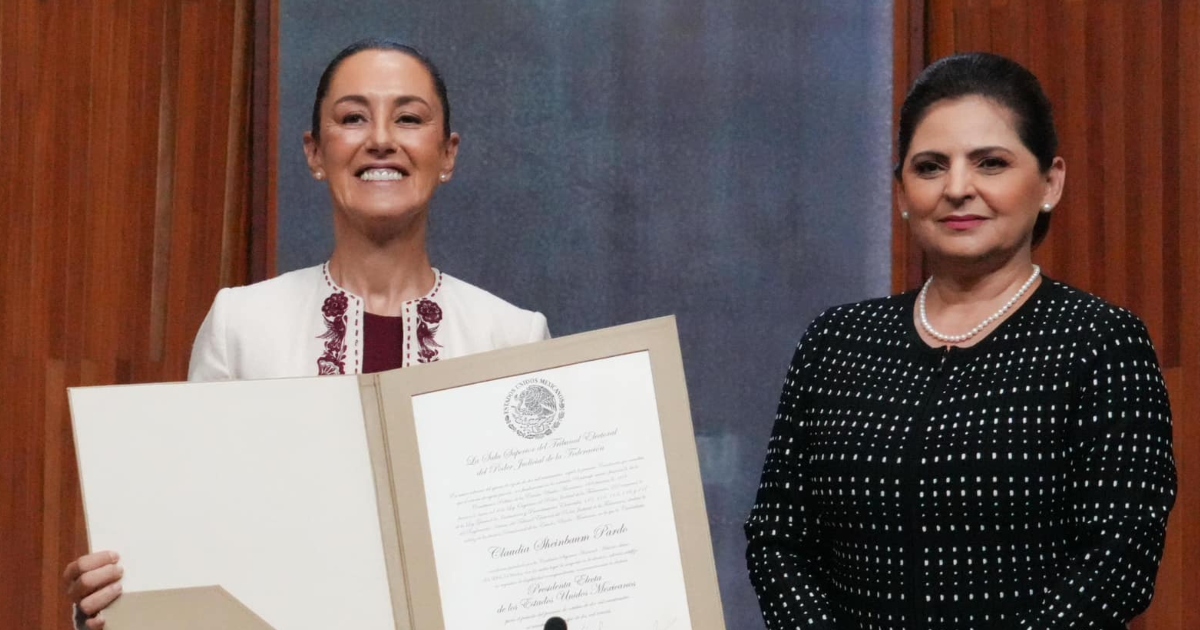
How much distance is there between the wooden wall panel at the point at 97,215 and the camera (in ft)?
8.39

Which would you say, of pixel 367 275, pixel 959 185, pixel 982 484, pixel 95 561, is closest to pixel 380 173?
pixel 367 275

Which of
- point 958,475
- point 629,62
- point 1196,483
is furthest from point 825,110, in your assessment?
point 958,475

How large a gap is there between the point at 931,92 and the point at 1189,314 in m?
0.97

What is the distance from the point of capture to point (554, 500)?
177cm

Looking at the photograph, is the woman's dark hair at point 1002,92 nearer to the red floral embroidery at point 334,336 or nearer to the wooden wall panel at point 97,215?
the red floral embroidery at point 334,336

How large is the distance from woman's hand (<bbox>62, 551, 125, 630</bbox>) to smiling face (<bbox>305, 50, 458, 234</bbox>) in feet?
2.15

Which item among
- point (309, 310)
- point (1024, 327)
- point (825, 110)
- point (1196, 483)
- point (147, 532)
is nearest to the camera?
point (147, 532)

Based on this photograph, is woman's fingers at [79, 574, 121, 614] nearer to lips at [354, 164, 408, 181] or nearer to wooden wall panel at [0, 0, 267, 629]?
lips at [354, 164, 408, 181]

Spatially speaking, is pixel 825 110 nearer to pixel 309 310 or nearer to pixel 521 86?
pixel 521 86

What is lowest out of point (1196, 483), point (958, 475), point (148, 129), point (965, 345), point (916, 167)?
point (1196, 483)

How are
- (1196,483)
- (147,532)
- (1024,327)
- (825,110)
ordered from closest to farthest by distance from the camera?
1. (147,532)
2. (1024,327)
3. (1196,483)
4. (825,110)

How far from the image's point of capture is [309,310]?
2.13 m

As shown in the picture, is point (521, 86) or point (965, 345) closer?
point (965, 345)

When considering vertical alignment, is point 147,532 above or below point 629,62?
below
